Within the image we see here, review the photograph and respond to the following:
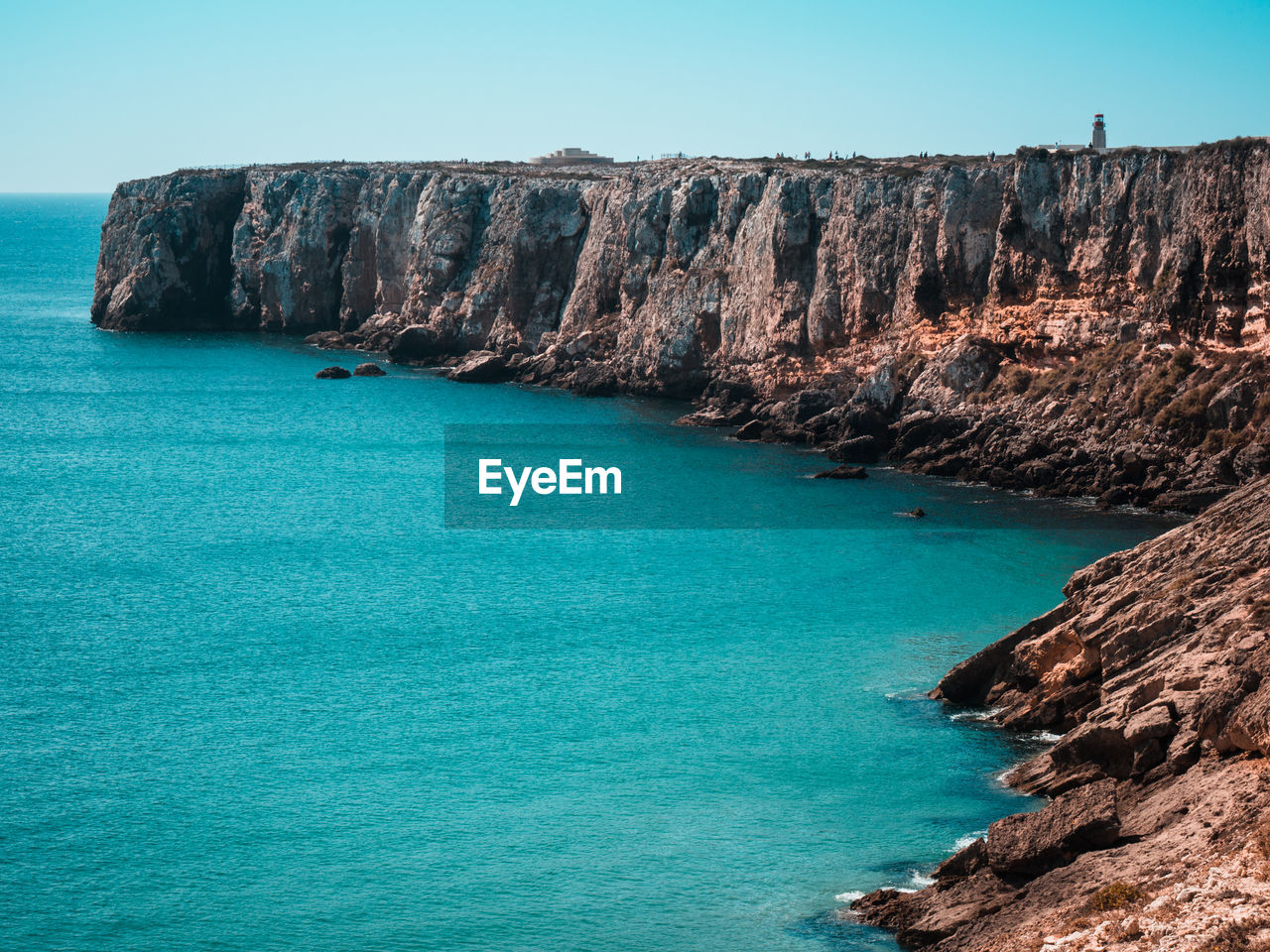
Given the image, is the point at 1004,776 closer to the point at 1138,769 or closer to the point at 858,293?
the point at 1138,769

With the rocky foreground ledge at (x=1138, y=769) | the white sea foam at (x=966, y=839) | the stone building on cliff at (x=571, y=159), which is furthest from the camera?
the stone building on cliff at (x=571, y=159)

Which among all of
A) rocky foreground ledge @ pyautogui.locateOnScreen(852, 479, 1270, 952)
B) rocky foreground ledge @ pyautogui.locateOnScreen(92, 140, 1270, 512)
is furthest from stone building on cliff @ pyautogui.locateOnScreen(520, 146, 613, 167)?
rocky foreground ledge @ pyautogui.locateOnScreen(852, 479, 1270, 952)

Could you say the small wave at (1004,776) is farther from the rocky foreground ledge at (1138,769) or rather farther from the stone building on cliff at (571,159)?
the stone building on cliff at (571,159)

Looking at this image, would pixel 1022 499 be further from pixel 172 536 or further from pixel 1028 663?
pixel 172 536

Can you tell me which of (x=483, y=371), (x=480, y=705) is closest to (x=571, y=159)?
(x=483, y=371)

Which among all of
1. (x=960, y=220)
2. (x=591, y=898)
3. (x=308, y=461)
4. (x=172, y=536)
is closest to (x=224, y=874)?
(x=591, y=898)

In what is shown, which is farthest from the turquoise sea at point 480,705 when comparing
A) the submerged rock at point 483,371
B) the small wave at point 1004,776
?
the submerged rock at point 483,371
